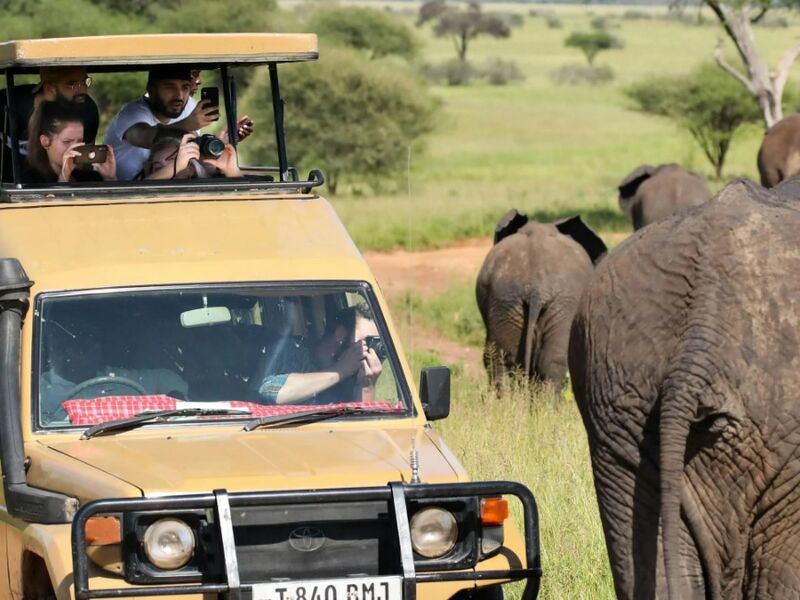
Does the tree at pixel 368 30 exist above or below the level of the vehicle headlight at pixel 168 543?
below

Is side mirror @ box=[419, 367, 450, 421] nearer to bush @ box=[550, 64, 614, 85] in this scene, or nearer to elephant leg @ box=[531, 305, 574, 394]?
elephant leg @ box=[531, 305, 574, 394]

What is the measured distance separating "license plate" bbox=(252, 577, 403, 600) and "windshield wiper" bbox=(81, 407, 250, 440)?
0.92m

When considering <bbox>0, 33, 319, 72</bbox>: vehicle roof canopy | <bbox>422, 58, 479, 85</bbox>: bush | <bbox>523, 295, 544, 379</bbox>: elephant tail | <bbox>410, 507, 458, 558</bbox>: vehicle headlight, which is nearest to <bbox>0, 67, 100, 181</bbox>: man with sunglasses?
<bbox>0, 33, 319, 72</bbox>: vehicle roof canopy

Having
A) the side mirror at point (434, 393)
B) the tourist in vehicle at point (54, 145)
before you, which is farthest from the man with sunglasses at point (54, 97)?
the side mirror at point (434, 393)

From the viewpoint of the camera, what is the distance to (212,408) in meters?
5.21

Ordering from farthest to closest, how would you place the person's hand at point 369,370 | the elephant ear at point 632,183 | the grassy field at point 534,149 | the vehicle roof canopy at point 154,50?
1. the grassy field at point 534,149
2. the elephant ear at point 632,183
3. the vehicle roof canopy at point 154,50
4. the person's hand at point 369,370

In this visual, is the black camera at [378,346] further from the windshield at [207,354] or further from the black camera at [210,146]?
the black camera at [210,146]

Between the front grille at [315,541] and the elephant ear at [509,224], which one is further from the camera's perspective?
the elephant ear at [509,224]

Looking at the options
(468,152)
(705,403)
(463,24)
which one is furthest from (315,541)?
(463,24)

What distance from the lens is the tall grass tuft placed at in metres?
6.39

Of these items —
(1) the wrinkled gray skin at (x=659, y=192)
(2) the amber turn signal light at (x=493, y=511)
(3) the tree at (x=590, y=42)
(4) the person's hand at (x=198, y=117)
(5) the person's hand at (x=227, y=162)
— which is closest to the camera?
(2) the amber turn signal light at (x=493, y=511)

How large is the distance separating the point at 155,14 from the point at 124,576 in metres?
27.4

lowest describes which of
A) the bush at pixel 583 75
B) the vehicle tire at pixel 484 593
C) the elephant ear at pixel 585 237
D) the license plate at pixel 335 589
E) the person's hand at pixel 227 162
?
the bush at pixel 583 75

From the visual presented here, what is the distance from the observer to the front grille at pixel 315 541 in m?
4.54
